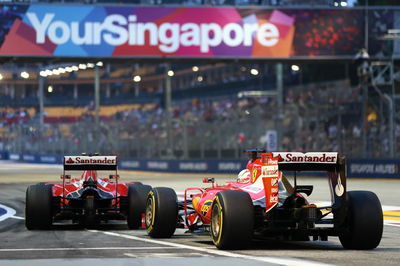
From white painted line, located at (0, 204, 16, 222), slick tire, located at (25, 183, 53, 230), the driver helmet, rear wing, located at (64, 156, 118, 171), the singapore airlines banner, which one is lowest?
white painted line, located at (0, 204, 16, 222)

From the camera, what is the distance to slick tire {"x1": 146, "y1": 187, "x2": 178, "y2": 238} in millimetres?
12703

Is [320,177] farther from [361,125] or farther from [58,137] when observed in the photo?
[58,137]

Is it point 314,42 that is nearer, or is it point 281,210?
point 281,210

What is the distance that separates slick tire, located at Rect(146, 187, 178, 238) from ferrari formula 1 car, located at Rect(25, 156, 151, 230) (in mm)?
2315

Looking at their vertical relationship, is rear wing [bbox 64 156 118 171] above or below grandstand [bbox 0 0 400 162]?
below

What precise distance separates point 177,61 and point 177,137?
7.80 metres

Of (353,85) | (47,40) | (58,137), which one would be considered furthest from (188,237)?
(58,137)

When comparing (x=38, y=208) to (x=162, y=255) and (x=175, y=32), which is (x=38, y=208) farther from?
(x=175, y=32)

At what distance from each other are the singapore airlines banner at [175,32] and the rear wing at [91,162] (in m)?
20.1

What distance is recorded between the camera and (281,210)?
37.5 feet

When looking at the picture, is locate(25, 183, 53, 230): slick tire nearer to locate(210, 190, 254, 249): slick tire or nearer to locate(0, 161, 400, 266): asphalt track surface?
locate(0, 161, 400, 266): asphalt track surface

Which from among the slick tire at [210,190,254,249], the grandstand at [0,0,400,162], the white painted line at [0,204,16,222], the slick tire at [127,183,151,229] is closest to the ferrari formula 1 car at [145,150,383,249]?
the slick tire at [210,190,254,249]

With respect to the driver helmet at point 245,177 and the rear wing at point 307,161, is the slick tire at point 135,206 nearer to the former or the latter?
the driver helmet at point 245,177

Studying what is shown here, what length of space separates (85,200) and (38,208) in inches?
30.6
